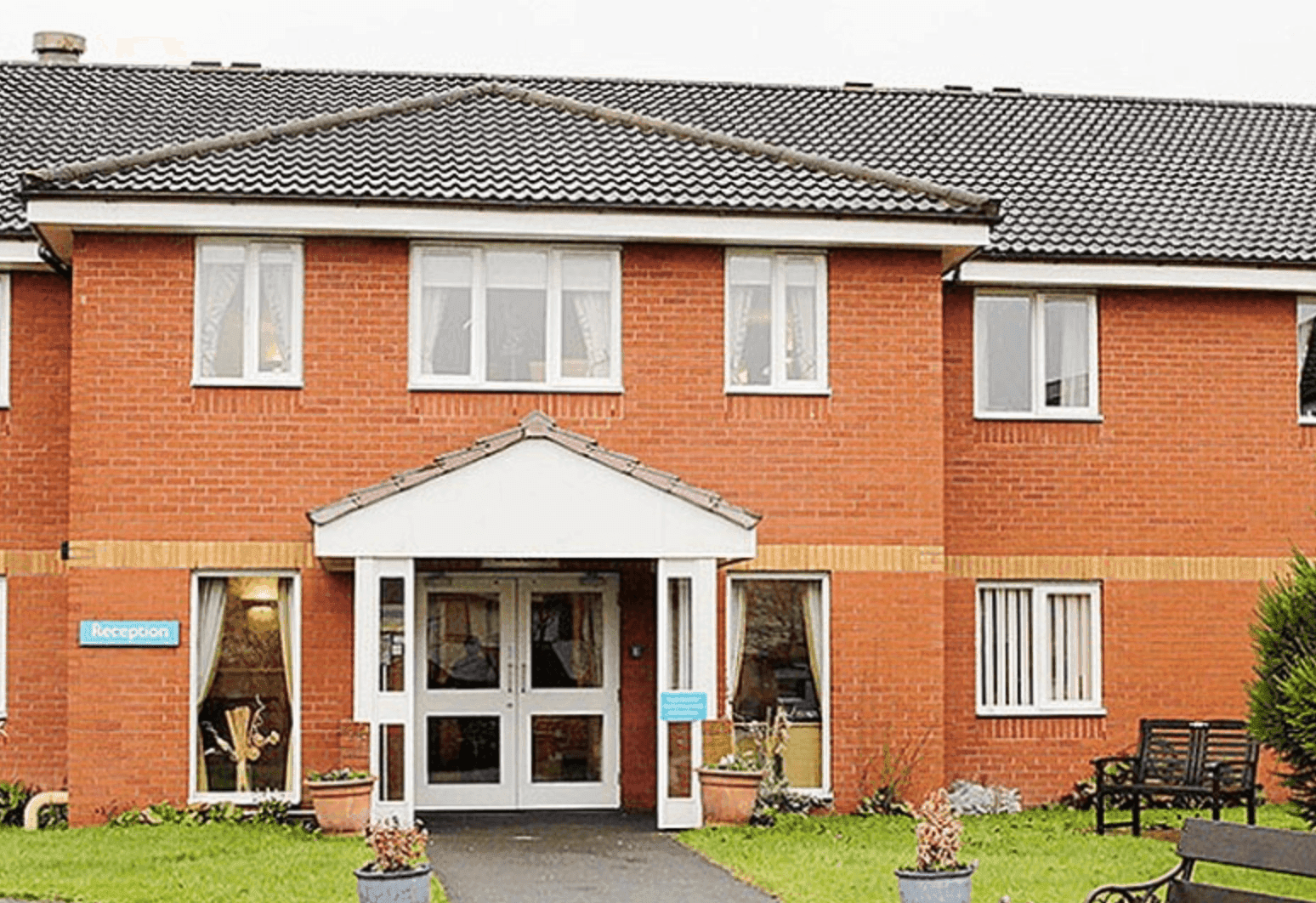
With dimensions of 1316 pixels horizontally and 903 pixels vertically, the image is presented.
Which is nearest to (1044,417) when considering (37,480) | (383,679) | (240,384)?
(383,679)

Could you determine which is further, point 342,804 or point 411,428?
point 411,428

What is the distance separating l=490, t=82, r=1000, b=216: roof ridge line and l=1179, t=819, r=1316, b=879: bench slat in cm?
893

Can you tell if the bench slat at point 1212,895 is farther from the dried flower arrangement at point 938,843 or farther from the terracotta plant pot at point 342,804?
the terracotta plant pot at point 342,804

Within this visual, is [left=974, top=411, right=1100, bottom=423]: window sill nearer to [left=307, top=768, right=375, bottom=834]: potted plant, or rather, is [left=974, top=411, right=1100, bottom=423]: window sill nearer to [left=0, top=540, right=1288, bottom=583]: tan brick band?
[left=0, top=540, right=1288, bottom=583]: tan brick band

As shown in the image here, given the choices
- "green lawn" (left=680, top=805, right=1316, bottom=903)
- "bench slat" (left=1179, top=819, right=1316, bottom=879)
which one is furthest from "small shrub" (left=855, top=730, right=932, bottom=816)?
"bench slat" (left=1179, top=819, right=1316, bottom=879)

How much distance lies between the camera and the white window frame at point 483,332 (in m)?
20.6

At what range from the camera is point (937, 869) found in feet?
45.3

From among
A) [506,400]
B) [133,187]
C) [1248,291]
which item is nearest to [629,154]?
[506,400]

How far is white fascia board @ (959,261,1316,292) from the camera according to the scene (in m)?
22.4

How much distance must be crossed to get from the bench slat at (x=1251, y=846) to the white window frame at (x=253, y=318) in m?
10.2

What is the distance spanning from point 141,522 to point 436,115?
522cm

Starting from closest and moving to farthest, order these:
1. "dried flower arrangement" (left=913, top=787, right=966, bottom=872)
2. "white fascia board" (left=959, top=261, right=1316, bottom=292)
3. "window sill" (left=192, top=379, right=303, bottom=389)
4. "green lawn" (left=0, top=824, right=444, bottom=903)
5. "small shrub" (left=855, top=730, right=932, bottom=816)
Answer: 1. "dried flower arrangement" (left=913, top=787, right=966, bottom=872)
2. "green lawn" (left=0, top=824, right=444, bottom=903)
3. "window sill" (left=192, top=379, right=303, bottom=389)
4. "small shrub" (left=855, top=730, right=932, bottom=816)
5. "white fascia board" (left=959, top=261, right=1316, bottom=292)

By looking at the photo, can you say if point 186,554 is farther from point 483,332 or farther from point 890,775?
point 890,775

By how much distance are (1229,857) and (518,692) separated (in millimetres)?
9867
